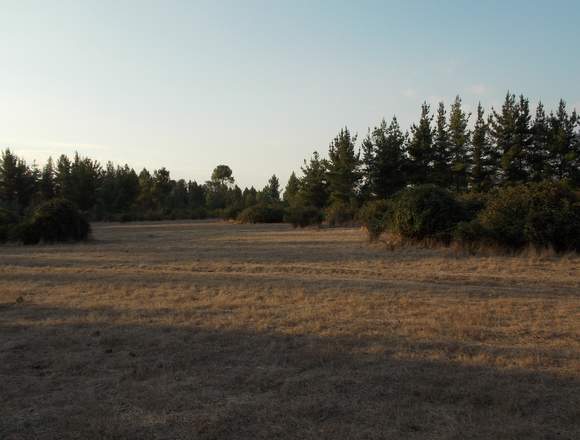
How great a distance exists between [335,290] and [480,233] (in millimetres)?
9602

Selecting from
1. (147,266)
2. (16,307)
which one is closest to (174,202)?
(147,266)

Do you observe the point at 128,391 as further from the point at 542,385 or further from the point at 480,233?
the point at 480,233

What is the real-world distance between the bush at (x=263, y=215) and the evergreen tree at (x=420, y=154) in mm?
17586

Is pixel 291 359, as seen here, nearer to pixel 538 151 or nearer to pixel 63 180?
pixel 538 151

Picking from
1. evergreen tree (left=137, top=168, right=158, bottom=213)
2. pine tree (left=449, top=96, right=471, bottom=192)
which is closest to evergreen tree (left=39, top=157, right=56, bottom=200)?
evergreen tree (left=137, top=168, right=158, bottom=213)

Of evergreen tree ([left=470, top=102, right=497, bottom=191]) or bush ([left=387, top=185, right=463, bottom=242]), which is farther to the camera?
evergreen tree ([left=470, top=102, right=497, bottom=191])

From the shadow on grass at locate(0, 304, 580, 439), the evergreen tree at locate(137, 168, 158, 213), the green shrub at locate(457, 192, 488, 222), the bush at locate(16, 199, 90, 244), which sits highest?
the evergreen tree at locate(137, 168, 158, 213)

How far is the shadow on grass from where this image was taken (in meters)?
3.70

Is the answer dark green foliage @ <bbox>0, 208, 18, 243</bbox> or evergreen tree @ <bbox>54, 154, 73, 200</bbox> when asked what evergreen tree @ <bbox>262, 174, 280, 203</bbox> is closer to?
evergreen tree @ <bbox>54, 154, 73, 200</bbox>

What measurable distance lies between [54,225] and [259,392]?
78.9 ft

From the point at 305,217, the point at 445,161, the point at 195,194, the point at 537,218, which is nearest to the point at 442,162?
the point at 445,161

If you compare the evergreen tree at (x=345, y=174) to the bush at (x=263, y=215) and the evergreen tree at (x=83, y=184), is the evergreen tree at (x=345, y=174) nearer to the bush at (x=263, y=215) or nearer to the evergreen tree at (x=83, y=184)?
the bush at (x=263, y=215)

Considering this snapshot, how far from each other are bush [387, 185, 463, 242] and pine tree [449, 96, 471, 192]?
19.8m

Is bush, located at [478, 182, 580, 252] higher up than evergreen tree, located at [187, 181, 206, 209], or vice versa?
evergreen tree, located at [187, 181, 206, 209]
